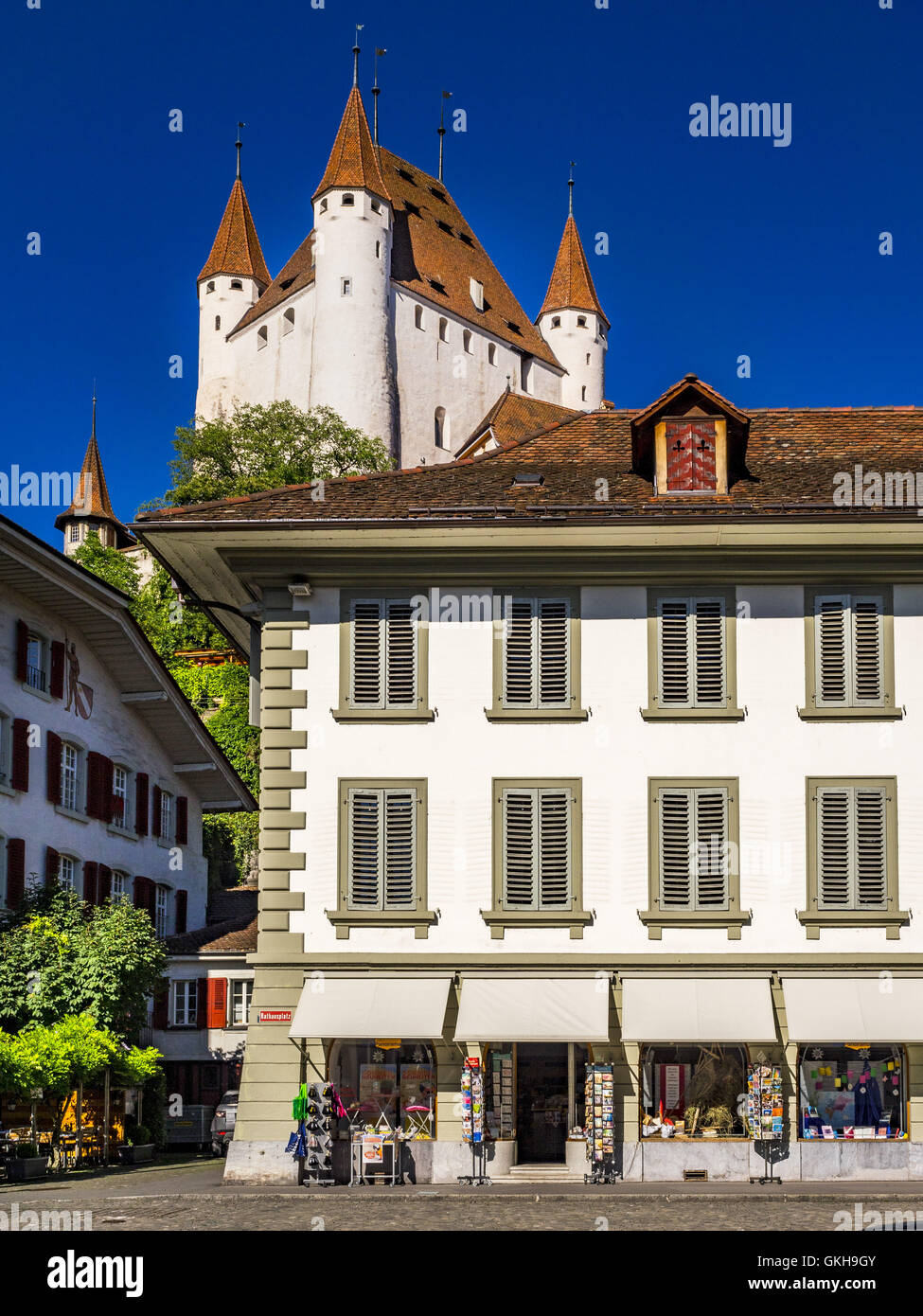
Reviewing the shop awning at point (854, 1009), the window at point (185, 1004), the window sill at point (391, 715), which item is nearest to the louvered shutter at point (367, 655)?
the window sill at point (391, 715)

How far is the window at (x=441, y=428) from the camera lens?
5089 inches

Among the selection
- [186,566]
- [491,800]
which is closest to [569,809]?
[491,800]

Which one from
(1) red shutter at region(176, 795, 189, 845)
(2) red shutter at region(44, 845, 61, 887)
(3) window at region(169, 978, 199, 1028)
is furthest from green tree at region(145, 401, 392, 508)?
(2) red shutter at region(44, 845, 61, 887)

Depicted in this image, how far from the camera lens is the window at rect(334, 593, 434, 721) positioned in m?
26.4

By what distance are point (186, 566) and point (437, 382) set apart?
10299 centimetres

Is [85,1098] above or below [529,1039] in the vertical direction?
below

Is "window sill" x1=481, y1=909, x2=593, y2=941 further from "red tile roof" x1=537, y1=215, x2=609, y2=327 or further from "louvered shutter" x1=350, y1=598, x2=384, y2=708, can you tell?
"red tile roof" x1=537, y1=215, x2=609, y2=327

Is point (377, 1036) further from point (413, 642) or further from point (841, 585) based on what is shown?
point (841, 585)

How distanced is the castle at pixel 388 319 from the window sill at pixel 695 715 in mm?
97019

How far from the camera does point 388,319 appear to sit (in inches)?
4924

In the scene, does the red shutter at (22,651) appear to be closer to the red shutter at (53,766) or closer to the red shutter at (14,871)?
the red shutter at (53,766)

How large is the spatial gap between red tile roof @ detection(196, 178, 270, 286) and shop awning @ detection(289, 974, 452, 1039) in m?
119

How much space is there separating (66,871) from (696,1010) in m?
18.6
